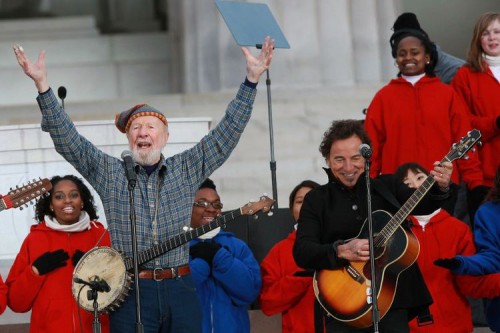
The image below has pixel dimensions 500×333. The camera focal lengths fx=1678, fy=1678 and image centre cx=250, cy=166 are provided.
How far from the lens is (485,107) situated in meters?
11.2

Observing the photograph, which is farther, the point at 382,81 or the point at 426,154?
the point at 382,81

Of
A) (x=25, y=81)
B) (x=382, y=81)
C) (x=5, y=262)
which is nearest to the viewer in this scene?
(x=5, y=262)

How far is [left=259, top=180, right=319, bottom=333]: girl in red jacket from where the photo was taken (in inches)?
389

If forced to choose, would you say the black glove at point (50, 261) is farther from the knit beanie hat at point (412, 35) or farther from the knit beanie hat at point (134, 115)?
the knit beanie hat at point (412, 35)

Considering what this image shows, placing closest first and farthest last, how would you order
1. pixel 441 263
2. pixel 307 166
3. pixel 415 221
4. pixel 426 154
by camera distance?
pixel 441 263, pixel 415 221, pixel 426 154, pixel 307 166

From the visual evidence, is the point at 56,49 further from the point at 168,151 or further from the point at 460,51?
the point at 168,151

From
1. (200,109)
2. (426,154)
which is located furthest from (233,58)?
(426,154)

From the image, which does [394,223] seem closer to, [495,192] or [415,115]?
[495,192]

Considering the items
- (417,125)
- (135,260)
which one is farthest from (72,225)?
(417,125)

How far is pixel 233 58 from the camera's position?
52.7 ft

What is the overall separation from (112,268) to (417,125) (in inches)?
116

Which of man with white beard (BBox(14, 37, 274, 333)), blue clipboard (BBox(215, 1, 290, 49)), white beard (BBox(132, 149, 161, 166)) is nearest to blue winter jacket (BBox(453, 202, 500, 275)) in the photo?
man with white beard (BBox(14, 37, 274, 333))

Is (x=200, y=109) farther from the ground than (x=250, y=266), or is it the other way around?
(x=200, y=109)

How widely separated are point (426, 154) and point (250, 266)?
172cm
